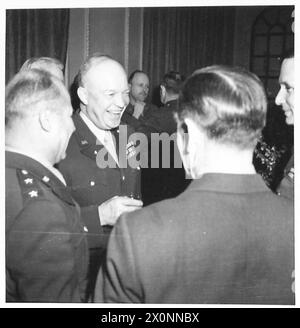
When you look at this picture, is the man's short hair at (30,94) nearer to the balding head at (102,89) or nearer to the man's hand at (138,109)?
the balding head at (102,89)

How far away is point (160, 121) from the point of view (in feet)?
4.60

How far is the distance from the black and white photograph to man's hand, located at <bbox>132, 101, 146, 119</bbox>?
403 mm

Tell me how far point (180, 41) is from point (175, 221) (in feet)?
8.73

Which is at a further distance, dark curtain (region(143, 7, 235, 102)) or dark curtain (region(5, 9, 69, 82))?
dark curtain (region(143, 7, 235, 102))

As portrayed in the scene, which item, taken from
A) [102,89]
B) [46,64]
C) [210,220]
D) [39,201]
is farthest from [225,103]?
[46,64]

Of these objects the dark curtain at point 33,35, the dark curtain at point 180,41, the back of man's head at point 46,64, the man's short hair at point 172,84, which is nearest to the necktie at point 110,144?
the back of man's head at point 46,64

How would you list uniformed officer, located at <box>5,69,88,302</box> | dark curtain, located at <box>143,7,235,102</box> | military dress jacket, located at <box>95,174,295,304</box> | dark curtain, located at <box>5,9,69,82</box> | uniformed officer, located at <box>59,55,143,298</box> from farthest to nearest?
dark curtain, located at <box>143,7,235,102</box>
dark curtain, located at <box>5,9,69,82</box>
uniformed officer, located at <box>59,55,143,298</box>
uniformed officer, located at <box>5,69,88,302</box>
military dress jacket, located at <box>95,174,295,304</box>

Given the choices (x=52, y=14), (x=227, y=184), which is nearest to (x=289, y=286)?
(x=227, y=184)

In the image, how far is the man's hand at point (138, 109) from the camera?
1673mm

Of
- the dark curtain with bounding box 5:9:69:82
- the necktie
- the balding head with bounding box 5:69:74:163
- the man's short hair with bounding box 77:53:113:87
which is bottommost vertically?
the necktie

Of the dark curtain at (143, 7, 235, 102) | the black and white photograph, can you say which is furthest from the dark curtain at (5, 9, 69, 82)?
the dark curtain at (143, 7, 235, 102)

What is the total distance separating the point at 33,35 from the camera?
1479 millimetres

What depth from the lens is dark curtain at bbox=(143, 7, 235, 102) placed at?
105 inches

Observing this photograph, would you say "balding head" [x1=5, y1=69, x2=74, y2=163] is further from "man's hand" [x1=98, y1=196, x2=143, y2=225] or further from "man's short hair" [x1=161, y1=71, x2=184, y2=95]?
"man's short hair" [x1=161, y1=71, x2=184, y2=95]
